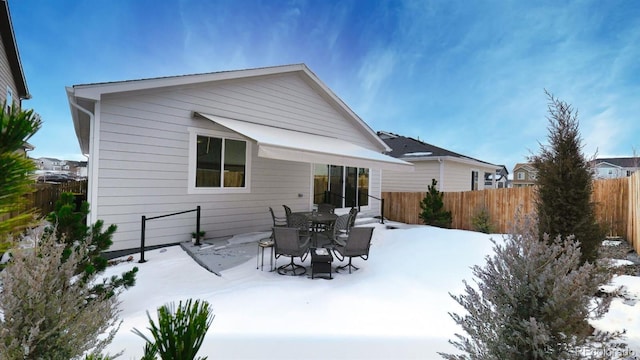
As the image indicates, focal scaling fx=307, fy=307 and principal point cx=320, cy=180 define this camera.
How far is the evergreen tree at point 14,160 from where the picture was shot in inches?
47.9

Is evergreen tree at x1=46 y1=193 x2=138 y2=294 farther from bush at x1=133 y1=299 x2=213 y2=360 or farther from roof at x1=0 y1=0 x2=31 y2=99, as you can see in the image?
roof at x1=0 y1=0 x2=31 y2=99

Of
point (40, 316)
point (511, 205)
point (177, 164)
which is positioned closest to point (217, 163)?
point (177, 164)

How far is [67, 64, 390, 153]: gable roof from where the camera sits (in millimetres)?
7559

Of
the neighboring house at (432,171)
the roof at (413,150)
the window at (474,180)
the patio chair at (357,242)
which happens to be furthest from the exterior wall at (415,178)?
the patio chair at (357,242)

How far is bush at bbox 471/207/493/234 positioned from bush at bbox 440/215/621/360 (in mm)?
11608

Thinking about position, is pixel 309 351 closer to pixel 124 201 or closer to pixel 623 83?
pixel 124 201

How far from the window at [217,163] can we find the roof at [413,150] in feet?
37.6

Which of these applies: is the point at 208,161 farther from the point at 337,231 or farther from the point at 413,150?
the point at 413,150

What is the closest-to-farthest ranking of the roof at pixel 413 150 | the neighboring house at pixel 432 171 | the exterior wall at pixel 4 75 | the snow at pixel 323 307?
the snow at pixel 323 307 < the exterior wall at pixel 4 75 < the neighboring house at pixel 432 171 < the roof at pixel 413 150

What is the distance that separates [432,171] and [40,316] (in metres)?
19.7

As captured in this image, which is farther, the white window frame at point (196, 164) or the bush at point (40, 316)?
the white window frame at point (196, 164)

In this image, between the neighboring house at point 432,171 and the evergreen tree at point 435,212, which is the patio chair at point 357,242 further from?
the neighboring house at point 432,171

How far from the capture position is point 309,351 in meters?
3.88

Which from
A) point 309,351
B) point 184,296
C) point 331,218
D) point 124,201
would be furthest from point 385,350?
point 124,201
